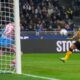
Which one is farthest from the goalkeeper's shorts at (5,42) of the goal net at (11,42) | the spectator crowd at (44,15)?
the spectator crowd at (44,15)

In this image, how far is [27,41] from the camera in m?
26.1

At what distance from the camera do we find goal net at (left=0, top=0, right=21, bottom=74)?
12.7m

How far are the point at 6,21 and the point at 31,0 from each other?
18.3 m

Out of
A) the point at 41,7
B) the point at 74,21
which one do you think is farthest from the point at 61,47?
the point at 41,7

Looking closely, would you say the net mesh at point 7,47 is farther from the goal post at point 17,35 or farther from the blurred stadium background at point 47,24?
the blurred stadium background at point 47,24

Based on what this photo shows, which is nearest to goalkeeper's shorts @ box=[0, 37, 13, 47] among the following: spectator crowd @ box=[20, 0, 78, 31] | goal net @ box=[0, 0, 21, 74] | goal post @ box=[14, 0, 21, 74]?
goal net @ box=[0, 0, 21, 74]

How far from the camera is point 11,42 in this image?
13.5m

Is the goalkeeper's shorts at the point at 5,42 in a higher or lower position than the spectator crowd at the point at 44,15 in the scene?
lower

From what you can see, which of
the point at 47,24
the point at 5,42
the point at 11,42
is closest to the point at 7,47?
the point at 5,42

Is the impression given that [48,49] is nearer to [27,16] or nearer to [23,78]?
[27,16]

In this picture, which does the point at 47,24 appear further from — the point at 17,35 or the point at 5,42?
the point at 17,35

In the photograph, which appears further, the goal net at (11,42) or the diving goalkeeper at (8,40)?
the diving goalkeeper at (8,40)

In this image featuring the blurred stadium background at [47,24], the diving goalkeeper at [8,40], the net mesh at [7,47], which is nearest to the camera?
the net mesh at [7,47]

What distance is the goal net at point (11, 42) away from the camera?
12703 mm
